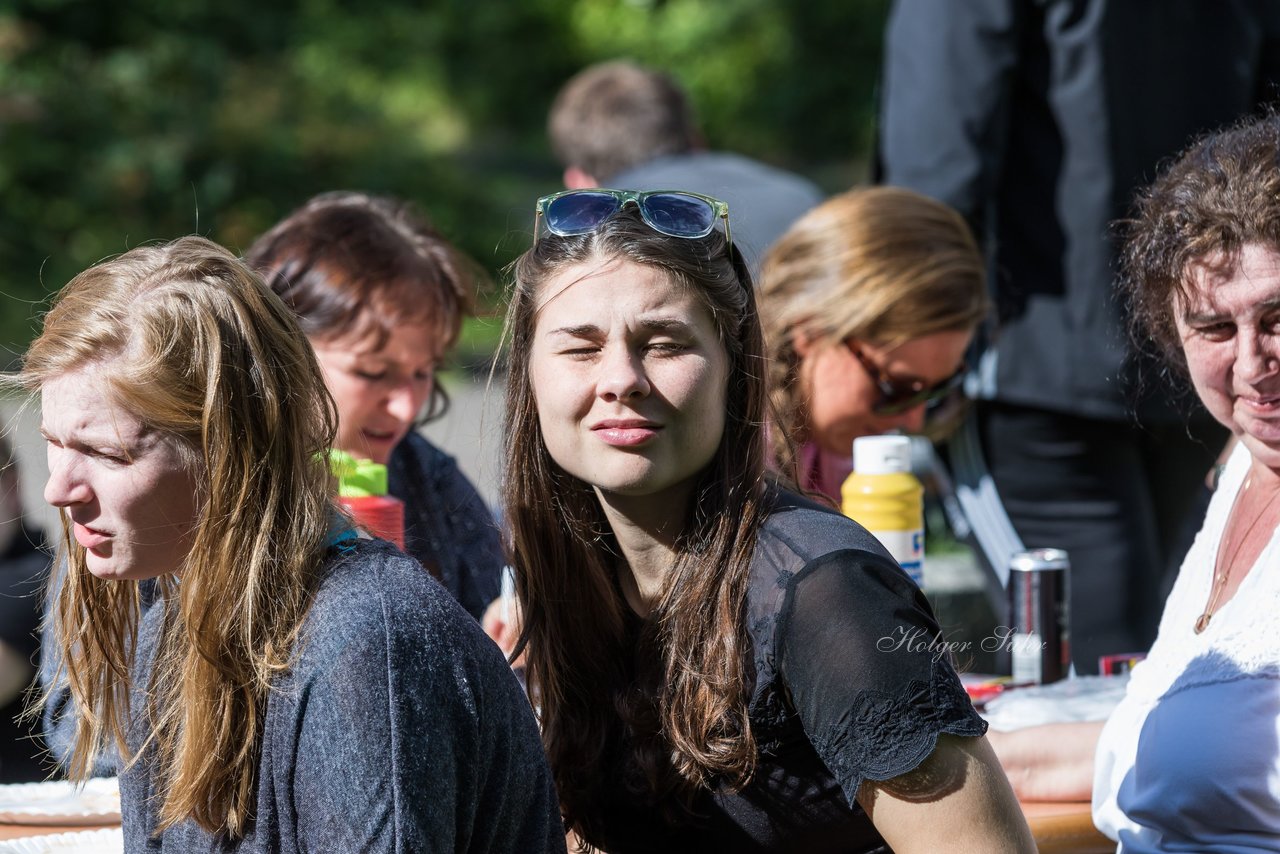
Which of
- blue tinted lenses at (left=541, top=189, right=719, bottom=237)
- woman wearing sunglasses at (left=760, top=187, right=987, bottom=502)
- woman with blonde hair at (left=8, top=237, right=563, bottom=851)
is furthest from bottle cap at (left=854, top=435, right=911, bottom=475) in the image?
woman with blonde hair at (left=8, top=237, right=563, bottom=851)

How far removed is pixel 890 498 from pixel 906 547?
0.08 meters

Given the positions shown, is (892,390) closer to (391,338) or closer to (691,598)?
(391,338)

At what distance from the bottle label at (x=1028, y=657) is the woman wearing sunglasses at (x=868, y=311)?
49cm

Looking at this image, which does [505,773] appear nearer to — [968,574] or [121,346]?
[121,346]

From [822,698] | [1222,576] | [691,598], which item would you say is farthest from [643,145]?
[822,698]

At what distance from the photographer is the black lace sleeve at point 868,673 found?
158 cm

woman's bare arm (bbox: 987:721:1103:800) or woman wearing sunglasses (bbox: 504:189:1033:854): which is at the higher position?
woman wearing sunglasses (bbox: 504:189:1033:854)

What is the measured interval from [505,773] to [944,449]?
8.51 feet

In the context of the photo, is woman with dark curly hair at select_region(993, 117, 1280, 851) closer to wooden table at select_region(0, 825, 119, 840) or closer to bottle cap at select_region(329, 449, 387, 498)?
bottle cap at select_region(329, 449, 387, 498)

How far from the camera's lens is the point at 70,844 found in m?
2.03

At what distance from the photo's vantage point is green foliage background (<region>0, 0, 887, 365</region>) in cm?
1106

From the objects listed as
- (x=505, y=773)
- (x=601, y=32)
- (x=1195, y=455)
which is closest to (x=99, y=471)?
(x=505, y=773)

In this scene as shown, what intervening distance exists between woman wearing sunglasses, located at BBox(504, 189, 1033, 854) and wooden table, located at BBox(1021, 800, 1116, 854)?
1.52 ft

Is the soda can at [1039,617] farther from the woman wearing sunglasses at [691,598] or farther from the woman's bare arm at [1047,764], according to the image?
the woman wearing sunglasses at [691,598]
